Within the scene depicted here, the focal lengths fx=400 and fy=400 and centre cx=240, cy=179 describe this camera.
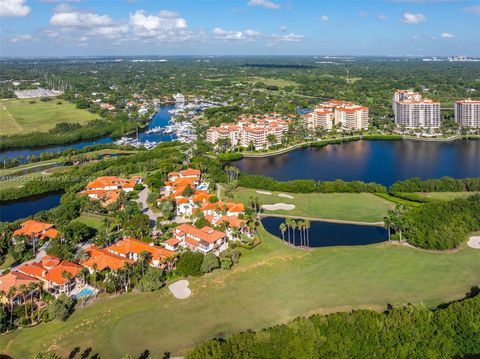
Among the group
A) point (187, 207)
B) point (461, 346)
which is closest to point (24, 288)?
point (187, 207)

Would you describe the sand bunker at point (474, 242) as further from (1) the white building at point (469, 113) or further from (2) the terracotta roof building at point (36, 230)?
(1) the white building at point (469, 113)

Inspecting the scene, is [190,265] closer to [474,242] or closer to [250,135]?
[474,242]

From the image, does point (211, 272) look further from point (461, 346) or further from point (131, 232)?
point (461, 346)

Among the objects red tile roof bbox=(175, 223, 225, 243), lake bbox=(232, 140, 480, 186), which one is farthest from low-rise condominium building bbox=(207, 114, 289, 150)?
red tile roof bbox=(175, 223, 225, 243)

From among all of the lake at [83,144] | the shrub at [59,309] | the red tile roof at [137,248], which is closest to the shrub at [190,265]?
the red tile roof at [137,248]

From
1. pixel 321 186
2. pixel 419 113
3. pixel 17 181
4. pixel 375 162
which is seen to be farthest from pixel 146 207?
pixel 419 113

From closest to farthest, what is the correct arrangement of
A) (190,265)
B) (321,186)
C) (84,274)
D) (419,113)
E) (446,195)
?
(84,274) → (190,265) → (446,195) → (321,186) → (419,113)
